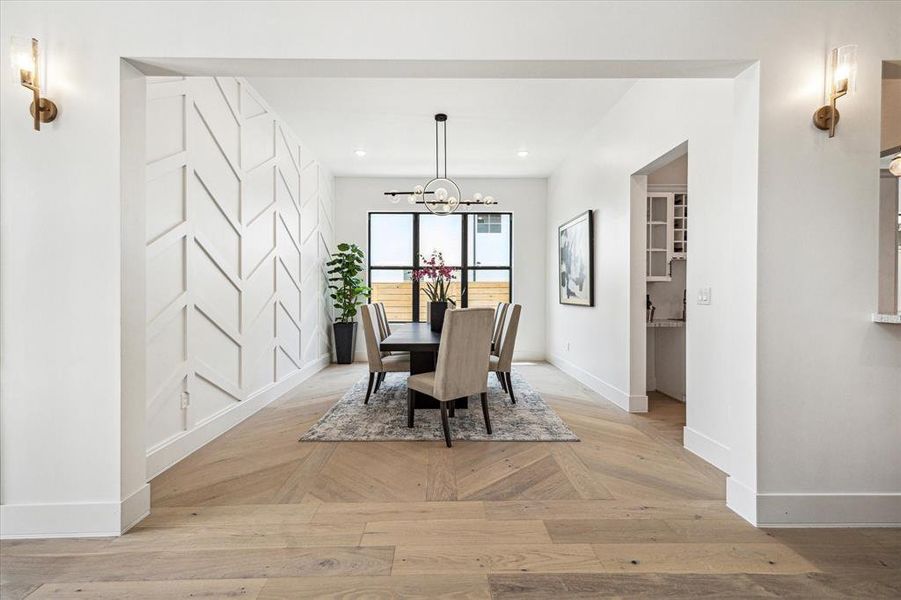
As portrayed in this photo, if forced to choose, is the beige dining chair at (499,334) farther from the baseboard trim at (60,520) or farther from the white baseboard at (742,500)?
the baseboard trim at (60,520)

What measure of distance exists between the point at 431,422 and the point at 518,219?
436 centimetres

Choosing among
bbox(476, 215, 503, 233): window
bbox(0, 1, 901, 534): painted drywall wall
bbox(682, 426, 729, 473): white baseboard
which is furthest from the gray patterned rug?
bbox(476, 215, 503, 233): window

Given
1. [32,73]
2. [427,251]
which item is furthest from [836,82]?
[427,251]

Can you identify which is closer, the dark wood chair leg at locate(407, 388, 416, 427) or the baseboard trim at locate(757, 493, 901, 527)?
the baseboard trim at locate(757, 493, 901, 527)

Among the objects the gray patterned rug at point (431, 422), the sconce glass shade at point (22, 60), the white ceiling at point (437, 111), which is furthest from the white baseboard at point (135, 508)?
the white ceiling at point (437, 111)

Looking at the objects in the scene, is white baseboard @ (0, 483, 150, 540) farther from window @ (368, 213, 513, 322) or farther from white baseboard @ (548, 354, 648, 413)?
window @ (368, 213, 513, 322)

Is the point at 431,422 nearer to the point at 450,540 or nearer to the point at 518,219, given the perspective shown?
the point at 450,540

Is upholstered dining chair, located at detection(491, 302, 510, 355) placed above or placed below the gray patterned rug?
above

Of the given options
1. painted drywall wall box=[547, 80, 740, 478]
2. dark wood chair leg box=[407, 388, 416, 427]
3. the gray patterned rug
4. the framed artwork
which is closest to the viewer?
painted drywall wall box=[547, 80, 740, 478]

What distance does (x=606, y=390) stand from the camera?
4500 millimetres

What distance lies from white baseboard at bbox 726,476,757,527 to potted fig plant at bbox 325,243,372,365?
5229mm

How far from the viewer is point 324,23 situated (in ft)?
6.70

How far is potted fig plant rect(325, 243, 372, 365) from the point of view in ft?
21.4

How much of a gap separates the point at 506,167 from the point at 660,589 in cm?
568
